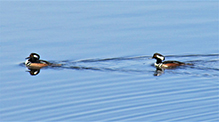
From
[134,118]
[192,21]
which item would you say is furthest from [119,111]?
[192,21]

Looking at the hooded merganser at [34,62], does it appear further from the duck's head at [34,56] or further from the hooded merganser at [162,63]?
the hooded merganser at [162,63]

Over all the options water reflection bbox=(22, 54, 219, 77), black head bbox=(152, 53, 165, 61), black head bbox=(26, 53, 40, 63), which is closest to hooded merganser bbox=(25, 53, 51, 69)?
black head bbox=(26, 53, 40, 63)

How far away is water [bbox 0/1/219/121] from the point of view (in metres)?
14.7

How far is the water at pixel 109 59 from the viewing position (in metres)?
14.7

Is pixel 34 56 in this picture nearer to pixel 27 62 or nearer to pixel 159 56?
pixel 27 62

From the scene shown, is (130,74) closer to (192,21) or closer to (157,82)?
(157,82)

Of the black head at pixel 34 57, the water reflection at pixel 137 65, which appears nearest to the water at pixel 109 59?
the water reflection at pixel 137 65

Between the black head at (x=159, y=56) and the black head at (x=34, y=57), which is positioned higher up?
the black head at (x=34, y=57)

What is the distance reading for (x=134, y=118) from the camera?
548 inches

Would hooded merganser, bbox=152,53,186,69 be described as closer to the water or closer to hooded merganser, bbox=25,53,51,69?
the water

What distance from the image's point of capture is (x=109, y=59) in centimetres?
2052

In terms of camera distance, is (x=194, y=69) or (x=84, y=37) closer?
(x=194, y=69)

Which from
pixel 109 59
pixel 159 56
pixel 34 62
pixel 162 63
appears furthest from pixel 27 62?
pixel 162 63

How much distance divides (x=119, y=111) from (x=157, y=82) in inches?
130
